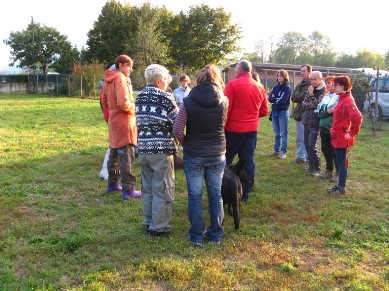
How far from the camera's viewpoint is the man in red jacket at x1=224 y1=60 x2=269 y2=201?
204 inches

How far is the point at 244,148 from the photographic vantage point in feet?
17.8

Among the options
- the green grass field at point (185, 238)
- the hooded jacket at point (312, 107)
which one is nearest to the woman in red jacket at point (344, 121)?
the green grass field at point (185, 238)

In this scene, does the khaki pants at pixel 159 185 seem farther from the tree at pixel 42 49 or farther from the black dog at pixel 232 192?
the tree at pixel 42 49

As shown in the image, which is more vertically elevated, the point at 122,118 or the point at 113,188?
the point at 122,118

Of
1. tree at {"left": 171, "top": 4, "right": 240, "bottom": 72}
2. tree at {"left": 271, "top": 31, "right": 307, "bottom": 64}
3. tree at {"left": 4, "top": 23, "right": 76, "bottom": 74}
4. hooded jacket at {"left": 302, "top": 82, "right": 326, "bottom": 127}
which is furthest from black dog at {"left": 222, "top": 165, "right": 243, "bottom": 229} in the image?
tree at {"left": 271, "top": 31, "right": 307, "bottom": 64}

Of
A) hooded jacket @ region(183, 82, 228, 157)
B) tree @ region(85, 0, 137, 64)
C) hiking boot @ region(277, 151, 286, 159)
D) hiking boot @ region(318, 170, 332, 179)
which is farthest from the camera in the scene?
tree @ region(85, 0, 137, 64)

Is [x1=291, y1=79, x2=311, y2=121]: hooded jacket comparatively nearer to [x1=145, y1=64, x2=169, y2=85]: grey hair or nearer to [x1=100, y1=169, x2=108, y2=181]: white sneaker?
[x1=100, y1=169, x2=108, y2=181]: white sneaker

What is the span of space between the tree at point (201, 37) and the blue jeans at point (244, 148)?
34340 millimetres

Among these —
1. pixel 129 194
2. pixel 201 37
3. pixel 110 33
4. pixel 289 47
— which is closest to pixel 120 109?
pixel 129 194

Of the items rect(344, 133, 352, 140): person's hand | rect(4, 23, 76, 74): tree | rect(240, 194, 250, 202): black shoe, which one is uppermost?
rect(4, 23, 76, 74): tree

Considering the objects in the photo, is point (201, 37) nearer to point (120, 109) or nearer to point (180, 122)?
point (120, 109)

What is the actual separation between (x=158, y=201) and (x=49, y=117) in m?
11.7

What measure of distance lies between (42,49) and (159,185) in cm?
3645

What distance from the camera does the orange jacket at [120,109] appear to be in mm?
5227
